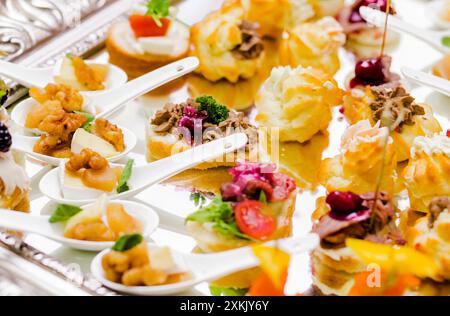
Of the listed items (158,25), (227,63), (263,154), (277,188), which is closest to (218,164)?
(263,154)

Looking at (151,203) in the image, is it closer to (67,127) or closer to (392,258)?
(67,127)

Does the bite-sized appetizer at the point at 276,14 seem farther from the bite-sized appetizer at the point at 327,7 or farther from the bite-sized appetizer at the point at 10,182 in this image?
the bite-sized appetizer at the point at 10,182

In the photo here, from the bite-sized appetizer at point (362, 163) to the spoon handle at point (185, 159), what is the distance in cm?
42

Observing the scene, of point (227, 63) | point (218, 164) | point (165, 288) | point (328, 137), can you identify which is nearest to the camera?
point (165, 288)

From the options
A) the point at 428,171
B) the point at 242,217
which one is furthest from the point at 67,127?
the point at 428,171

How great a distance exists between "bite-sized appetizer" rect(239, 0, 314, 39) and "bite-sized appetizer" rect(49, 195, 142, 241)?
1.88m

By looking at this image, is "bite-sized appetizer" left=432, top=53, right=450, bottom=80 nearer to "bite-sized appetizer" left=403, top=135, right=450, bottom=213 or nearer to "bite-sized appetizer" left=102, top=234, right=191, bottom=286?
"bite-sized appetizer" left=403, top=135, right=450, bottom=213

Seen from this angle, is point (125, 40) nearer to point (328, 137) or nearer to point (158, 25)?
point (158, 25)

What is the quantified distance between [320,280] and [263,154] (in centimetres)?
79

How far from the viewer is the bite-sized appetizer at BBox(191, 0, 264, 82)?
4.13m

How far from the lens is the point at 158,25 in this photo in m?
4.29

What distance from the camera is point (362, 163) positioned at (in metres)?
3.28

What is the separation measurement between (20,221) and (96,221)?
31 centimetres

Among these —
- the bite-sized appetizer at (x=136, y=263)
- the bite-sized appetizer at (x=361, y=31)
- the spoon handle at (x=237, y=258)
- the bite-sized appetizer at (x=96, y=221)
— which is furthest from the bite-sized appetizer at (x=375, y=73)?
the bite-sized appetizer at (x=136, y=263)
